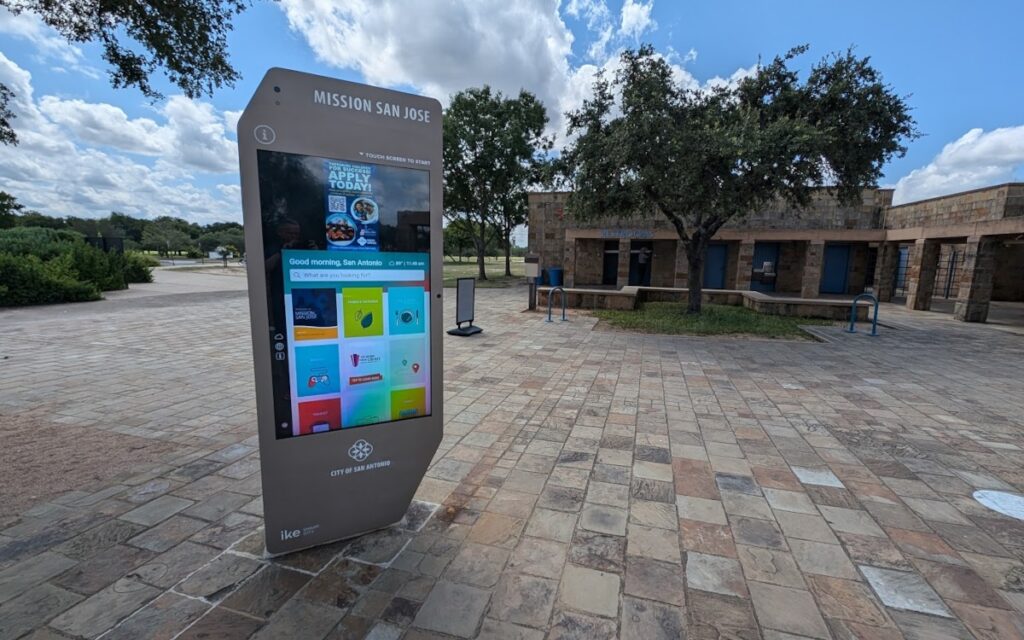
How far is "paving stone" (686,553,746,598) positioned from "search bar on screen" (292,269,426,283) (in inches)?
86.8

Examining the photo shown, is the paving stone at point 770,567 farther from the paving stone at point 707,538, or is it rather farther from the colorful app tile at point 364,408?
the colorful app tile at point 364,408

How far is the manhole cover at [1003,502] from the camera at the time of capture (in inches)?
119

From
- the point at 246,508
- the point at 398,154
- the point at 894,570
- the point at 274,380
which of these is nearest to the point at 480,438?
the point at 246,508

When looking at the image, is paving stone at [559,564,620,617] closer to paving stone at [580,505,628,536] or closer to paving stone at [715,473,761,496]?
paving stone at [580,505,628,536]

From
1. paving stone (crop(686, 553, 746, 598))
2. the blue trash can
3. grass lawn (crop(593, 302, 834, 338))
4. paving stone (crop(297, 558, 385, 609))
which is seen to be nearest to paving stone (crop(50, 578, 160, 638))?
paving stone (crop(297, 558, 385, 609))

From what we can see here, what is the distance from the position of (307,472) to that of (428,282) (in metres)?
1.23

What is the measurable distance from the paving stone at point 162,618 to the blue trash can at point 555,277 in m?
19.7

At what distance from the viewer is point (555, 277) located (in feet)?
69.9

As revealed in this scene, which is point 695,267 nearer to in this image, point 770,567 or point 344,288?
point 770,567

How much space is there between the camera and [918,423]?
4.66m

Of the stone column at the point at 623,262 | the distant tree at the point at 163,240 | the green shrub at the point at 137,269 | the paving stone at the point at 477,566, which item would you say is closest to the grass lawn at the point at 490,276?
the stone column at the point at 623,262

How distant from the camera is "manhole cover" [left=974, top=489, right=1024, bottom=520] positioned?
9.93ft

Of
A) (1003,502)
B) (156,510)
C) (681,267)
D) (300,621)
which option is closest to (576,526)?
(300,621)

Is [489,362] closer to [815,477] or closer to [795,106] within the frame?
[815,477]
